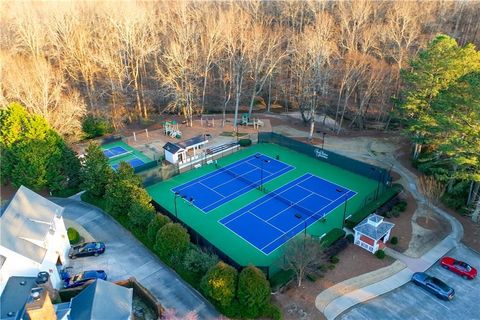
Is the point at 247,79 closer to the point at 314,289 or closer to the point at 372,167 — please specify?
the point at 372,167

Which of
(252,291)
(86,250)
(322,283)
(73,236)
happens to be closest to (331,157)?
(322,283)

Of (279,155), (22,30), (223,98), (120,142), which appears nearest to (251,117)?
(223,98)

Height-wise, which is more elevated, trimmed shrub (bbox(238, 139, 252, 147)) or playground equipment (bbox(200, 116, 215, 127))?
playground equipment (bbox(200, 116, 215, 127))

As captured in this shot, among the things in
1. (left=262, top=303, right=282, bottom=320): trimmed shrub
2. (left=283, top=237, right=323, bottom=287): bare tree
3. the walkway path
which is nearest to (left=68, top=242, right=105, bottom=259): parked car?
(left=262, top=303, right=282, bottom=320): trimmed shrub

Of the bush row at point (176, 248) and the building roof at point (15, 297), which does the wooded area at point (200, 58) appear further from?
the building roof at point (15, 297)

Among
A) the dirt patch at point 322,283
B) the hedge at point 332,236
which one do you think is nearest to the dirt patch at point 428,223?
the dirt patch at point 322,283

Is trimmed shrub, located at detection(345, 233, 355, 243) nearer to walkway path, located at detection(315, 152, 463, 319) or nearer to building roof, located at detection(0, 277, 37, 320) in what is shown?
walkway path, located at detection(315, 152, 463, 319)
